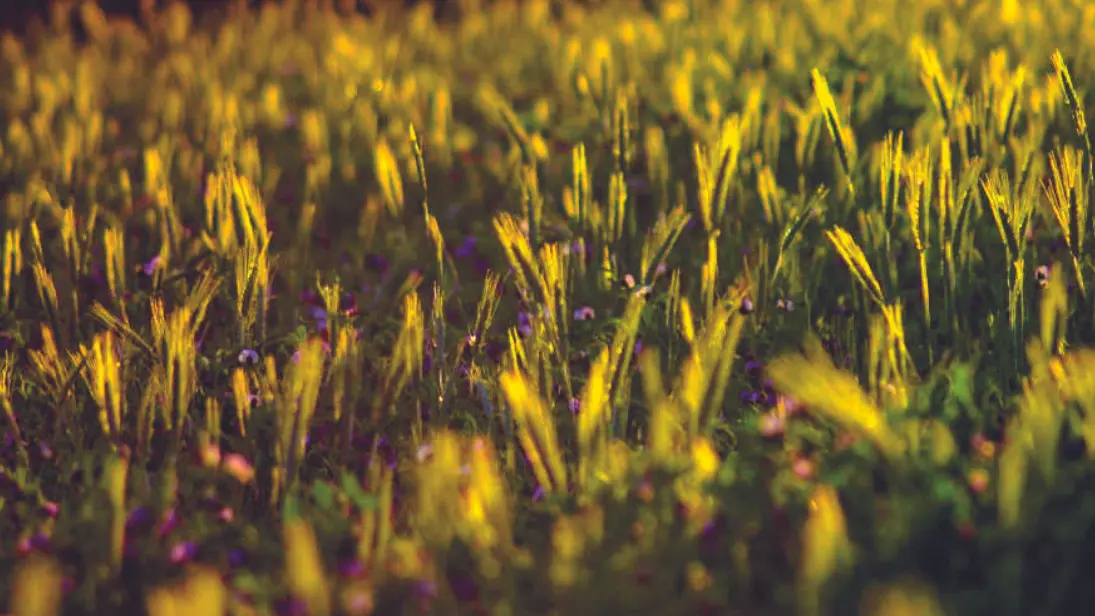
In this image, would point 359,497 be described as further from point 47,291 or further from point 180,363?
point 47,291

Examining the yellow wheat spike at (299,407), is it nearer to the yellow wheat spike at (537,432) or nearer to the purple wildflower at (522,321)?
the yellow wheat spike at (537,432)

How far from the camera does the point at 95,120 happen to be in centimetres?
276

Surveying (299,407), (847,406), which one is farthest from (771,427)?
(299,407)

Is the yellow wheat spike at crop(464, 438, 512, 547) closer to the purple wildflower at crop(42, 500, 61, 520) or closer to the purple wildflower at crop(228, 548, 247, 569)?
the purple wildflower at crop(228, 548, 247, 569)

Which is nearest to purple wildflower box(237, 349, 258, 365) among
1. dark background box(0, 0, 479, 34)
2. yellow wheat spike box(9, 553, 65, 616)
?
yellow wheat spike box(9, 553, 65, 616)

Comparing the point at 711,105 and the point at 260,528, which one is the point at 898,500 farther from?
the point at 711,105

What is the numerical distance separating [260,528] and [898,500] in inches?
31.0

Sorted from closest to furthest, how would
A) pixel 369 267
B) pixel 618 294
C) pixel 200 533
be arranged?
pixel 200 533 < pixel 618 294 < pixel 369 267

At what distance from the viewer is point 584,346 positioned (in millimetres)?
1862

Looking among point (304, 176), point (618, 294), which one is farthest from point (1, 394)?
point (304, 176)

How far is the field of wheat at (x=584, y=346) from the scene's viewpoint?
1187 mm

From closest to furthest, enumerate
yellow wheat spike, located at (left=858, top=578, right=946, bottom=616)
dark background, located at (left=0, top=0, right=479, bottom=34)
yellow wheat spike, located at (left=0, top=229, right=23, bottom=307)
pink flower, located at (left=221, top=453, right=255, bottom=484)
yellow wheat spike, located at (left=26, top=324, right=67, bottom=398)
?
yellow wheat spike, located at (left=858, top=578, right=946, bottom=616)
pink flower, located at (left=221, top=453, right=255, bottom=484)
yellow wheat spike, located at (left=26, top=324, right=67, bottom=398)
yellow wheat spike, located at (left=0, top=229, right=23, bottom=307)
dark background, located at (left=0, top=0, right=479, bottom=34)

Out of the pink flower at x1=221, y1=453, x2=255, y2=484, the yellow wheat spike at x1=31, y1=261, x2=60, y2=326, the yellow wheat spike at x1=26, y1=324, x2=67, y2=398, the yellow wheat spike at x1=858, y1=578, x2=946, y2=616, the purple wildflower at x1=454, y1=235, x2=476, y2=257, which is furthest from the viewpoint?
the purple wildflower at x1=454, y1=235, x2=476, y2=257

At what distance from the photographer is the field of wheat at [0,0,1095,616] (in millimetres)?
1187
